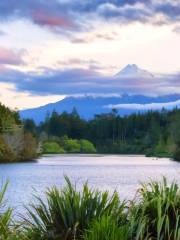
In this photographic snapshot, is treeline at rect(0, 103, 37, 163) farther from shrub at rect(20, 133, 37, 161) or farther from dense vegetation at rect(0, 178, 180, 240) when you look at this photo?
dense vegetation at rect(0, 178, 180, 240)

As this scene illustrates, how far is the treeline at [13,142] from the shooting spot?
13450 centimetres

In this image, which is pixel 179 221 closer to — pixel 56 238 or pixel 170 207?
pixel 170 207

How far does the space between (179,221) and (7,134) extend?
12973cm

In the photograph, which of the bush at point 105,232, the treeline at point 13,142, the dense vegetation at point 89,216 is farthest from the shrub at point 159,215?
the treeline at point 13,142

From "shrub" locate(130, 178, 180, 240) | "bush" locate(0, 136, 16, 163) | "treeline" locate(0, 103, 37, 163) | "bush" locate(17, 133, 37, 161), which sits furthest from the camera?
"bush" locate(17, 133, 37, 161)

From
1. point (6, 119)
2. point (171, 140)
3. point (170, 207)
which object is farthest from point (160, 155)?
point (170, 207)

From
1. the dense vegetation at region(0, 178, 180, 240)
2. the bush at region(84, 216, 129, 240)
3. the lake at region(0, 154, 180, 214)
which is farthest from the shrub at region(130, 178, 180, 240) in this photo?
the lake at region(0, 154, 180, 214)

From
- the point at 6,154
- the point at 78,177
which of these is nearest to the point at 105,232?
the point at 78,177

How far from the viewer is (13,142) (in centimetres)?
13838

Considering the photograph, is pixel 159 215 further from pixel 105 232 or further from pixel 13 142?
pixel 13 142

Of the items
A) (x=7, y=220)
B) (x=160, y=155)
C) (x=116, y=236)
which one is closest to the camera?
(x=116, y=236)

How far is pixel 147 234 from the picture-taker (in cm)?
904

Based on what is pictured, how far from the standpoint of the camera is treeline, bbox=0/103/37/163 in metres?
134

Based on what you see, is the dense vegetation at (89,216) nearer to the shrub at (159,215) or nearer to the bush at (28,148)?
the shrub at (159,215)
